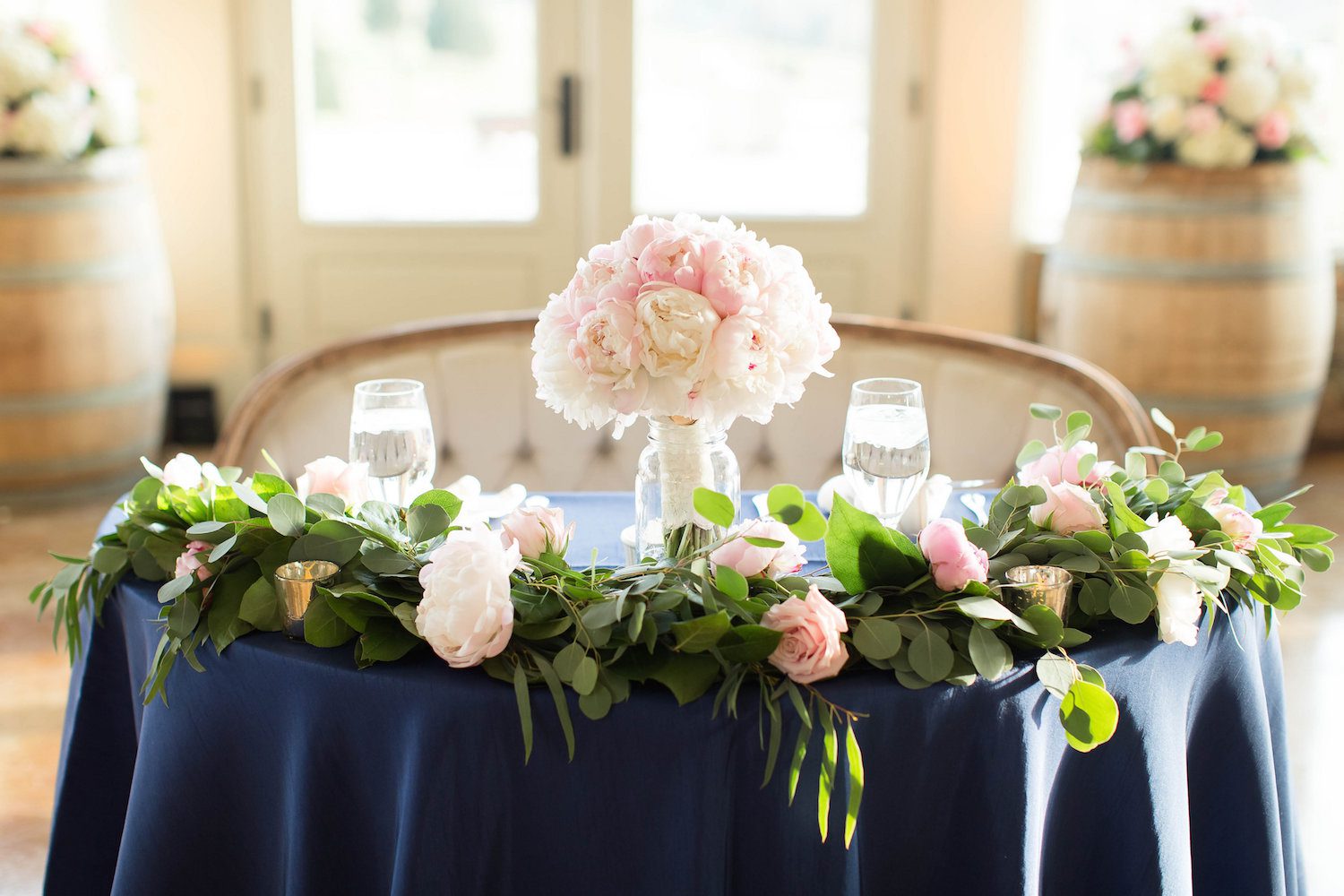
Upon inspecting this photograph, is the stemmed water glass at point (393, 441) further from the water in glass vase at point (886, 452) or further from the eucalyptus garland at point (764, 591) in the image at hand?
the water in glass vase at point (886, 452)

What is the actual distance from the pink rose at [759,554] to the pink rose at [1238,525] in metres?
0.42

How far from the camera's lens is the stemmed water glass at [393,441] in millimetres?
1385

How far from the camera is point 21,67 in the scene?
137 inches

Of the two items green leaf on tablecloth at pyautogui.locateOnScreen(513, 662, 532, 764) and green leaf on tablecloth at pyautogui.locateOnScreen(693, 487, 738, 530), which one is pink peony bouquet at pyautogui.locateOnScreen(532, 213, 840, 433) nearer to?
green leaf on tablecloth at pyautogui.locateOnScreen(693, 487, 738, 530)

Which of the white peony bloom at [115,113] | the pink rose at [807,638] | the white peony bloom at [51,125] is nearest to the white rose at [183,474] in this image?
the pink rose at [807,638]

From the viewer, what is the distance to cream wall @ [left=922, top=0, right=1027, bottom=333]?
171 inches

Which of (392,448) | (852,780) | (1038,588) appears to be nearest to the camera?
(852,780)

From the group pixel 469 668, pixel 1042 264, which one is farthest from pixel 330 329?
pixel 469 668

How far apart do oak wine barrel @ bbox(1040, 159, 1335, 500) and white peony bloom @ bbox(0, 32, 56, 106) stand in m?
2.65

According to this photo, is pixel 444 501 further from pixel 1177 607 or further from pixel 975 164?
pixel 975 164

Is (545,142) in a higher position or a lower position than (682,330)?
higher

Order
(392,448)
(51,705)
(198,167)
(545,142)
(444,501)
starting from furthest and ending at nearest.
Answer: (545,142) < (198,167) < (51,705) < (392,448) < (444,501)

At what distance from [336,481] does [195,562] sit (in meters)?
0.16

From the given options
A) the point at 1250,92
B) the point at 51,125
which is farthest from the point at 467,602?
the point at 1250,92
